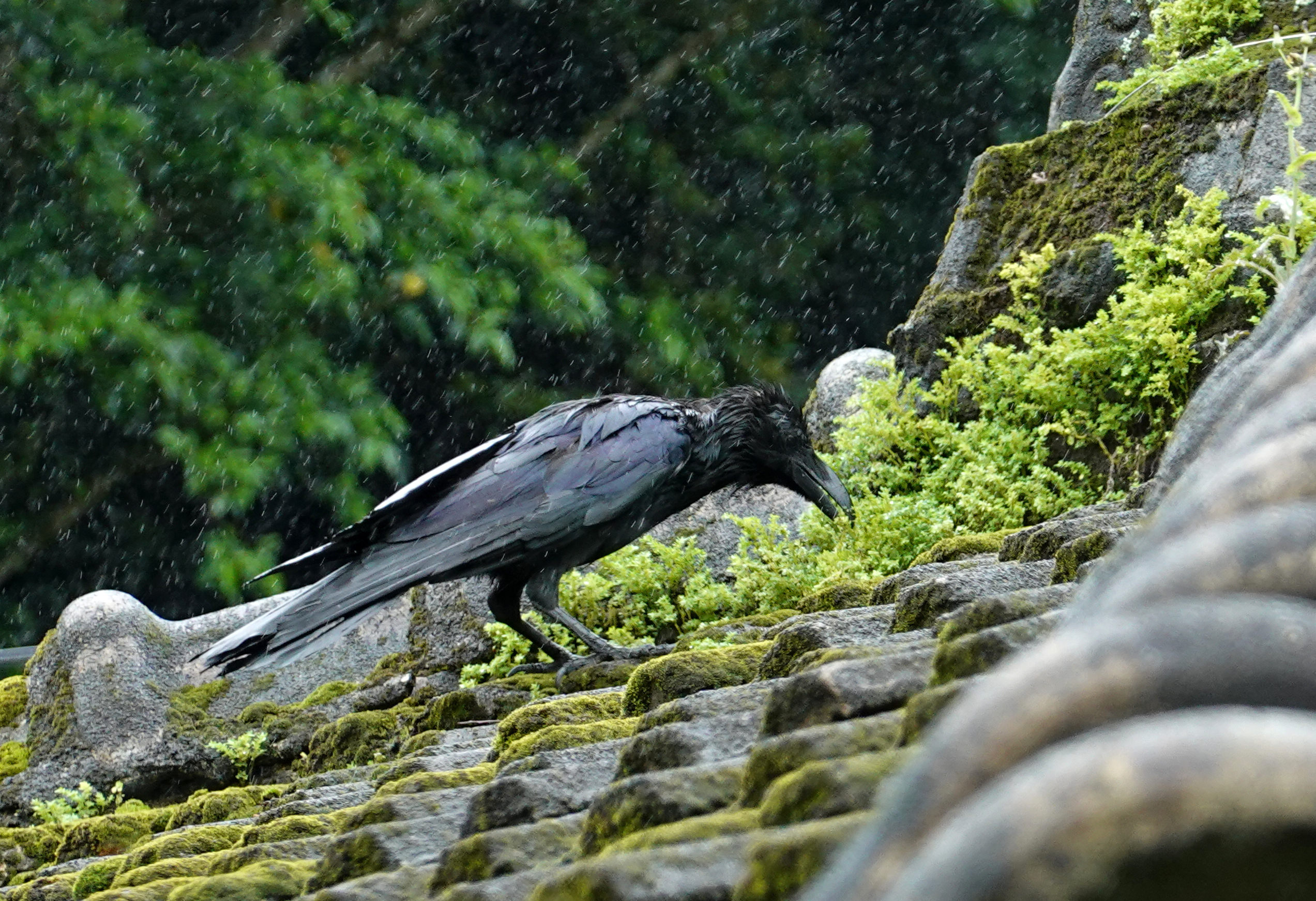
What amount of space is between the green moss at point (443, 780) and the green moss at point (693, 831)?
1.09m

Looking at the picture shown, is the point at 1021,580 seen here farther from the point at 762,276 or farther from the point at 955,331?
the point at 762,276

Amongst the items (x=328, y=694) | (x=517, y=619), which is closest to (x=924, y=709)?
(x=517, y=619)

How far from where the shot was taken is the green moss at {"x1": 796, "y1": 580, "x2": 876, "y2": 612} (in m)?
3.68

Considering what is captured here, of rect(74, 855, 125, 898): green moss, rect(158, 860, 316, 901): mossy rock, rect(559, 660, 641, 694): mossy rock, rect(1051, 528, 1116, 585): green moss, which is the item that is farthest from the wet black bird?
rect(1051, 528, 1116, 585): green moss

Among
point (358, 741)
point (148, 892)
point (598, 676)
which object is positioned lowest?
point (358, 741)

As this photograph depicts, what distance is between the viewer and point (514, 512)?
171 inches

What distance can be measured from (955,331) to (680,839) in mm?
4200

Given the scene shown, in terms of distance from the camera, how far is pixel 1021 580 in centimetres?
255

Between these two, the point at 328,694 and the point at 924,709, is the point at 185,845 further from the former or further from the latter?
the point at 328,694

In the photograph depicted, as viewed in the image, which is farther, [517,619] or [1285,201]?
[517,619]

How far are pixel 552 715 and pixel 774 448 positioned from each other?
2065mm

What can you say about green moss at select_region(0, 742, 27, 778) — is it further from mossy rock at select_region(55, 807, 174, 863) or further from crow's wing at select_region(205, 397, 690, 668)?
crow's wing at select_region(205, 397, 690, 668)

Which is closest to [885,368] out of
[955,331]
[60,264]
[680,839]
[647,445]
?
[955,331]

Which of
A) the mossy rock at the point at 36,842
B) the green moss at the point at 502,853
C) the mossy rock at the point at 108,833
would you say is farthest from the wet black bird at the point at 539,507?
the green moss at the point at 502,853
